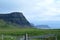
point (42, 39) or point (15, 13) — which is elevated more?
point (15, 13)

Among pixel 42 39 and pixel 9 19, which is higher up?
pixel 9 19

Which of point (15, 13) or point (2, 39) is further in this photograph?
point (15, 13)

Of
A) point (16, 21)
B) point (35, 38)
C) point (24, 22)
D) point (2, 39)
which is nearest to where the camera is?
point (35, 38)

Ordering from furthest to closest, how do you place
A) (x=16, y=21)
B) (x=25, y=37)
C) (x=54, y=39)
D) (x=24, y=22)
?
1. (x=16, y=21)
2. (x=24, y=22)
3. (x=54, y=39)
4. (x=25, y=37)

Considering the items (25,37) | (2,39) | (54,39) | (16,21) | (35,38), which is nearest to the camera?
(25,37)

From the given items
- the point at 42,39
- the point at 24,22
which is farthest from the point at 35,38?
the point at 24,22

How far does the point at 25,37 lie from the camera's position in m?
6.75

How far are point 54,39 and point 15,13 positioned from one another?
32039mm

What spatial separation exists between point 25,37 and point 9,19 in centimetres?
3385

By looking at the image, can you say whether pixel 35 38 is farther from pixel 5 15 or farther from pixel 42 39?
pixel 5 15

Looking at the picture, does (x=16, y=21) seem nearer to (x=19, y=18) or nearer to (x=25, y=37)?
(x=19, y=18)

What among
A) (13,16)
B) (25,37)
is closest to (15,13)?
(13,16)

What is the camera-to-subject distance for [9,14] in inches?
1572

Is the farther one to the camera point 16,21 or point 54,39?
point 16,21
